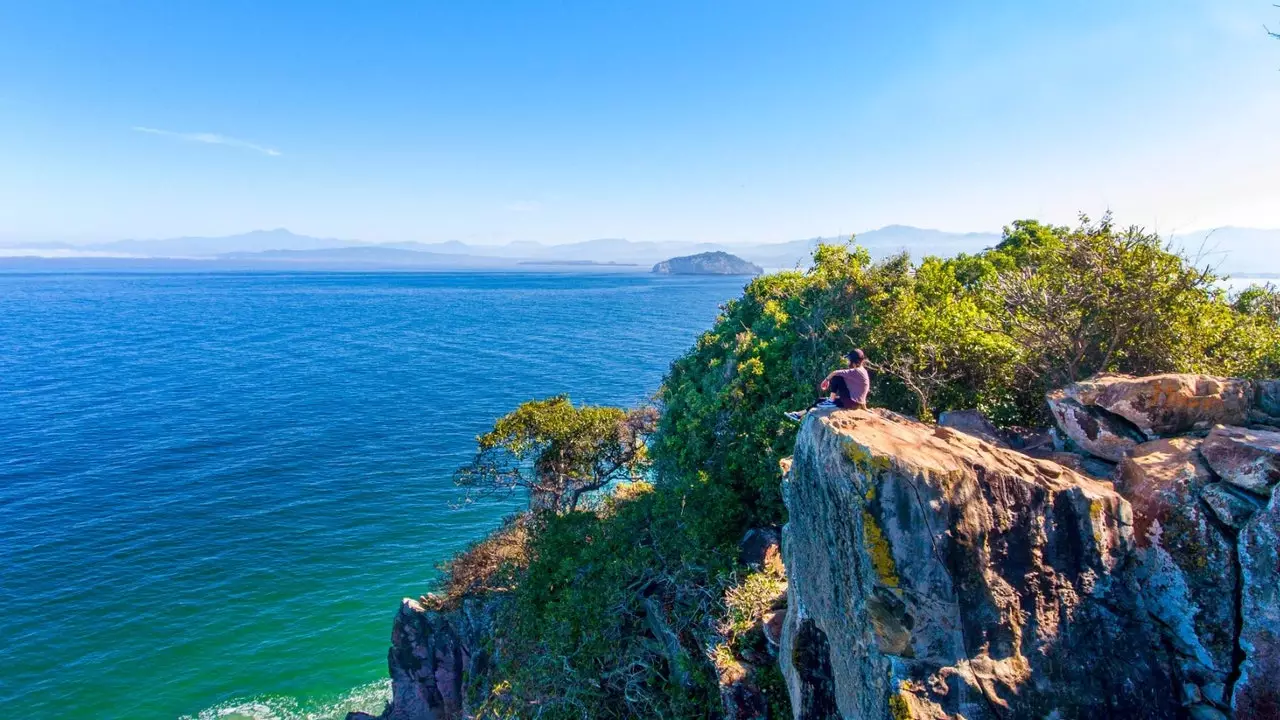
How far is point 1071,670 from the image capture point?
1070 centimetres

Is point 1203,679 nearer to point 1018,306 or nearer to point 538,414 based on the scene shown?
point 1018,306

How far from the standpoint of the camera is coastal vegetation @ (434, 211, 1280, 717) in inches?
698

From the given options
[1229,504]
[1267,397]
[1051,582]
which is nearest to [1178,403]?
[1267,397]

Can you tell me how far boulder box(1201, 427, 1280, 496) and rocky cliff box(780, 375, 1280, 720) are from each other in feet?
0.09

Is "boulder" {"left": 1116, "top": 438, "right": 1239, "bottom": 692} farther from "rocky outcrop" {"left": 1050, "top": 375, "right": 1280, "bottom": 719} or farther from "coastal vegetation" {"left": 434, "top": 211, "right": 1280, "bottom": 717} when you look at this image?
"coastal vegetation" {"left": 434, "top": 211, "right": 1280, "bottom": 717}

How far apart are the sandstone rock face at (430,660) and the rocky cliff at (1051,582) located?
63.5ft

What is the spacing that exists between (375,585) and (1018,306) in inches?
1394

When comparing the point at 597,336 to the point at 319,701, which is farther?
the point at 597,336

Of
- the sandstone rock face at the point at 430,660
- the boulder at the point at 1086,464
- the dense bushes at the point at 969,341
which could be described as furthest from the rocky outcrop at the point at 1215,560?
the sandstone rock face at the point at 430,660

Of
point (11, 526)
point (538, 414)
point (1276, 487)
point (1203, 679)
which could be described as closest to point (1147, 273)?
point (1276, 487)

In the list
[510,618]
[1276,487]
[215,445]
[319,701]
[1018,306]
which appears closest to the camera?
[1276,487]

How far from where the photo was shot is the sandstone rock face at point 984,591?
34.6 ft

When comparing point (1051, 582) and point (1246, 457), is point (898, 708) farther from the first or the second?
point (1246, 457)

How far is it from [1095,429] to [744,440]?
1224 cm
